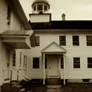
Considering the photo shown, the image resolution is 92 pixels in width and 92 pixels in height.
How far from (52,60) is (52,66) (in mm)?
667

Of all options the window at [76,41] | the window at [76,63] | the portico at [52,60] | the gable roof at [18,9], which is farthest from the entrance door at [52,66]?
the gable roof at [18,9]

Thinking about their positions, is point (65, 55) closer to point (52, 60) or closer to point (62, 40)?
point (52, 60)

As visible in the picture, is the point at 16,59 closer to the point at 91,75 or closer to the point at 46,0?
the point at 91,75

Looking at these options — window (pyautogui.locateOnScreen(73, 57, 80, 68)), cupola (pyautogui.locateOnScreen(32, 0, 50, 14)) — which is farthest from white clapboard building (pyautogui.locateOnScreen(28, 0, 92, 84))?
cupola (pyautogui.locateOnScreen(32, 0, 50, 14))

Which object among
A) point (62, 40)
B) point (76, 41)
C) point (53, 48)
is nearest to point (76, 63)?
point (76, 41)

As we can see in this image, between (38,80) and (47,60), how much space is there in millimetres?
2533

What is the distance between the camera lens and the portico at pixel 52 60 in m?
19.2

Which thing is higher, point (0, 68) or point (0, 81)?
point (0, 68)

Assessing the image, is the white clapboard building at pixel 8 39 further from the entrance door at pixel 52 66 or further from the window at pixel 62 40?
the window at pixel 62 40

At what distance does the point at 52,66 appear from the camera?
20062 mm

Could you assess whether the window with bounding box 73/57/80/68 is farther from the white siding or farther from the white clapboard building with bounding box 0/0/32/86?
the white clapboard building with bounding box 0/0/32/86

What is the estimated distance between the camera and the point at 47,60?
20266mm

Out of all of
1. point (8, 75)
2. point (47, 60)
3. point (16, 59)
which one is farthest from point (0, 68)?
point (47, 60)

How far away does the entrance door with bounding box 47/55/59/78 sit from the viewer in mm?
19944
